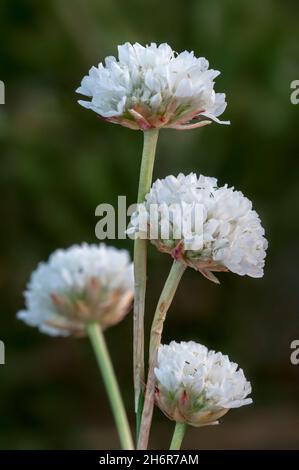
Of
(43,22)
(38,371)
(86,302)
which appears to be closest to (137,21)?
(43,22)

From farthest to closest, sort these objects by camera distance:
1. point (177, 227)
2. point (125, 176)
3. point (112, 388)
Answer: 1. point (125, 176)
2. point (112, 388)
3. point (177, 227)

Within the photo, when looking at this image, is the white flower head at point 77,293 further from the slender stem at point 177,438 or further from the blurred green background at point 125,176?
the blurred green background at point 125,176

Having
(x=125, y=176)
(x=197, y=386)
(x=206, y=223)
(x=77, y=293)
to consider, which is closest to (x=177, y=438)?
(x=197, y=386)

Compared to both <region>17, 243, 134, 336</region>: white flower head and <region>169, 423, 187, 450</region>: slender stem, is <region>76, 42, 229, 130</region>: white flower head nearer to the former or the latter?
<region>169, 423, 187, 450</region>: slender stem

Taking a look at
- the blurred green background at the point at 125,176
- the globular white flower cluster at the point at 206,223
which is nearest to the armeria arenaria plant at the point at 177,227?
the globular white flower cluster at the point at 206,223

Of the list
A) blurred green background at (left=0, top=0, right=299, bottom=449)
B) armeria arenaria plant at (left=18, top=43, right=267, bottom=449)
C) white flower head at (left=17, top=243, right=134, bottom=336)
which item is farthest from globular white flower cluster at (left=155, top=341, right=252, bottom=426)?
blurred green background at (left=0, top=0, right=299, bottom=449)

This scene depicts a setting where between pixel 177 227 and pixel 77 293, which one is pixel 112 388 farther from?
pixel 177 227
